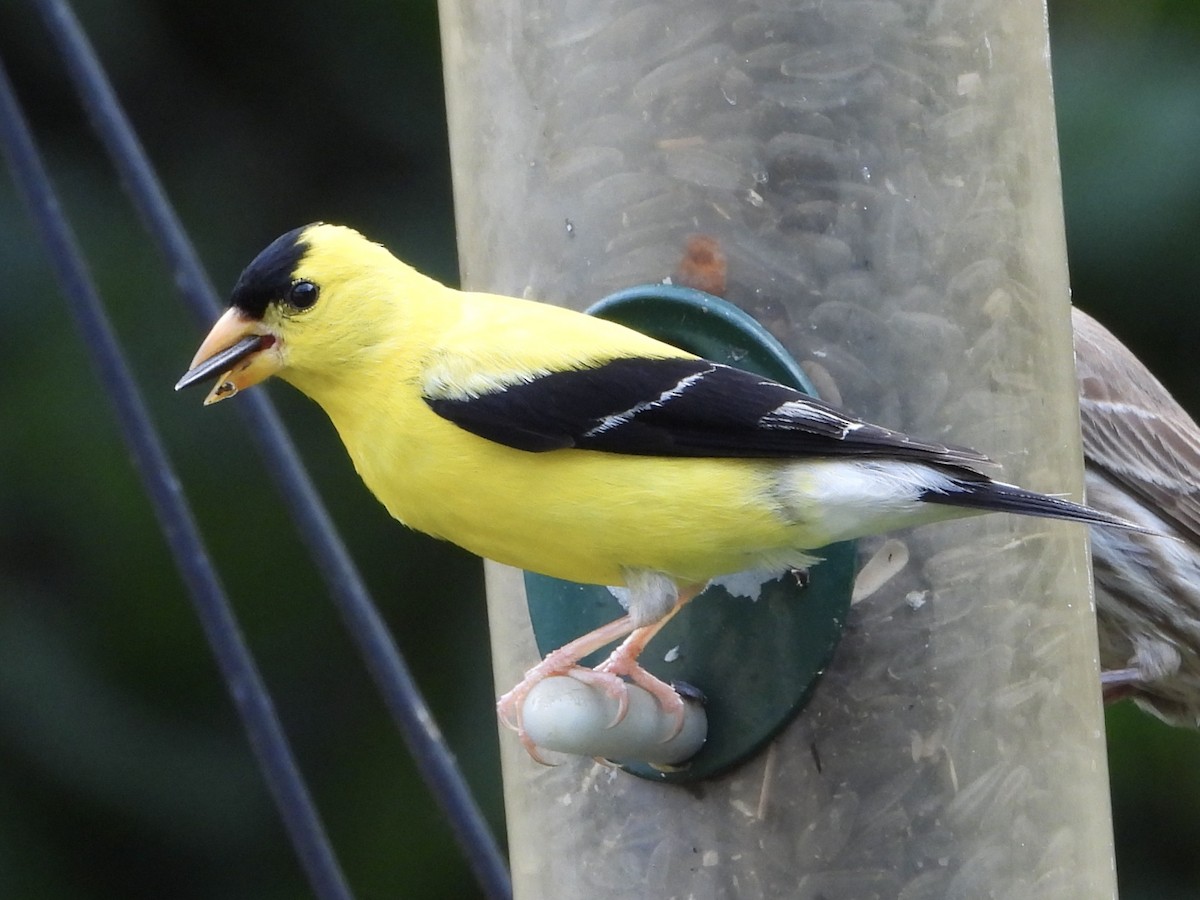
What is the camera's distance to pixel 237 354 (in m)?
2.94

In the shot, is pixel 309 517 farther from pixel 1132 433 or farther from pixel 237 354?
pixel 1132 433

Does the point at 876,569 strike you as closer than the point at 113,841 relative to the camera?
Yes

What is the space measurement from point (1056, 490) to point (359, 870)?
110 inches

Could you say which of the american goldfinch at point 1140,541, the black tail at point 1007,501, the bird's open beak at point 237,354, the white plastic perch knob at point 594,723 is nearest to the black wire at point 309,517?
the bird's open beak at point 237,354

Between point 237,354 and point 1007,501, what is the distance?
4.09 feet

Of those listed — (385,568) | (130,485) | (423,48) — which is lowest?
(385,568)

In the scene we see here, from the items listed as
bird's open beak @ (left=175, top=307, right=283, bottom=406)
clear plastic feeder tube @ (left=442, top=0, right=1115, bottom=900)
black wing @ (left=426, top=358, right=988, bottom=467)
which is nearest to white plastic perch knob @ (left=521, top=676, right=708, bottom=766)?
clear plastic feeder tube @ (left=442, top=0, right=1115, bottom=900)

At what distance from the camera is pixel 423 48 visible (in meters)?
5.66

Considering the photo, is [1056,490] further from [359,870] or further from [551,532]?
[359,870]

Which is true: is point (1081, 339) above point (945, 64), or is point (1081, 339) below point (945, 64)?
below

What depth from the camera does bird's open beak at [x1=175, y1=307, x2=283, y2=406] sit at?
2.94 metres

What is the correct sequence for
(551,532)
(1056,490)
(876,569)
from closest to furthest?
(551,532) < (876,569) < (1056,490)

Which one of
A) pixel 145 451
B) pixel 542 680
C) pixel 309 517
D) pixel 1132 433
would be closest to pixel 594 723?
pixel 542 680

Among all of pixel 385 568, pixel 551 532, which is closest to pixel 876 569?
pixel 551 532
